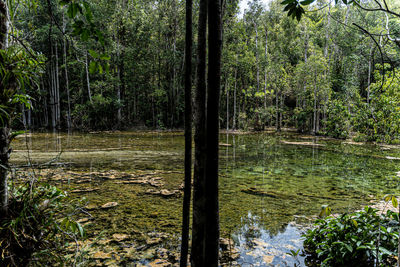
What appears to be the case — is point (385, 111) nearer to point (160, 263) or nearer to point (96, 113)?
point (160, 263)

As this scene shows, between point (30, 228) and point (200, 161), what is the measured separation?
1.78m

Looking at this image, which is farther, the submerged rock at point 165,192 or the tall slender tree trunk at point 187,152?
the submerged rock at point 165,192

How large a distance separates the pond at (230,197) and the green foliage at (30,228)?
0.36 meters

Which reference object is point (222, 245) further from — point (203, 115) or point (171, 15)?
point (171, 15)

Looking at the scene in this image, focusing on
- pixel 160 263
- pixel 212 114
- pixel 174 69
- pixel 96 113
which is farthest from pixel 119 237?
pixel 174 69

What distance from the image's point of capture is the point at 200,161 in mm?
2092

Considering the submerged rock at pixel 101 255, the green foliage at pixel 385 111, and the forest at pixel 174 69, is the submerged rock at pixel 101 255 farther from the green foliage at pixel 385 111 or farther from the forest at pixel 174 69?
the forest at pixel 174 69

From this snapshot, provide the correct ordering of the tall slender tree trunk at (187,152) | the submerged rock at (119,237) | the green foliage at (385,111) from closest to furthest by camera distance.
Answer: the tall slender tree trunk at (187,152) < the submerged rock at (119,237) < the green foliage at (385,111)

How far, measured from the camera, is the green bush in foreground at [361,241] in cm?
249

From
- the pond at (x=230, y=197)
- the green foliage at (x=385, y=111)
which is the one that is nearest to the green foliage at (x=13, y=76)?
the pond at (x=230, y=197)

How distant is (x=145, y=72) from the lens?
28.9 metres

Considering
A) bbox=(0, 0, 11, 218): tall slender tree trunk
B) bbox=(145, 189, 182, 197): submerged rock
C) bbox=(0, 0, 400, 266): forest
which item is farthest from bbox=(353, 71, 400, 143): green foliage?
bbox=(0, 0, 11, 218): tall slender tree trunk

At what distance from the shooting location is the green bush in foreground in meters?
2.49

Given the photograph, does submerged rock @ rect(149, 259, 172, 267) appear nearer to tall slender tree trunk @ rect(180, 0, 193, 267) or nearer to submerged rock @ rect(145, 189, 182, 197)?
tall slender tree trunk @ rect(180, 0, 193, 267)
